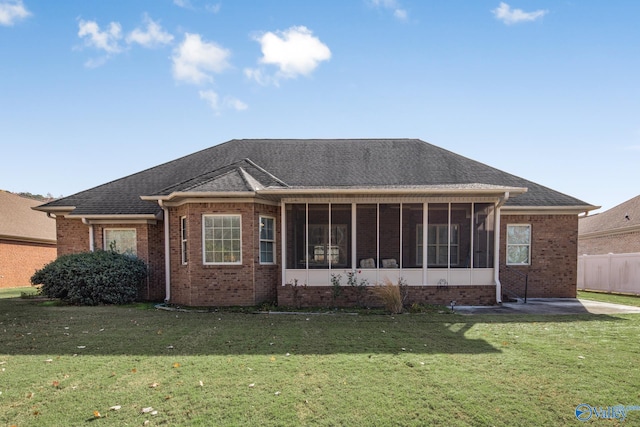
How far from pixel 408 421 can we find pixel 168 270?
10.4 m

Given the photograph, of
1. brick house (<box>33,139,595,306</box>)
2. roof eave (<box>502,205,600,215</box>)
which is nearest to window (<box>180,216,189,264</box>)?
brick house (<box>33,139,595,306</box>)

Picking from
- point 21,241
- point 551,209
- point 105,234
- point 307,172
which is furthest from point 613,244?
point 21,241

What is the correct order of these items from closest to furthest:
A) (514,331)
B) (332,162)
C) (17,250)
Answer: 1. (514,331)
2. (332,162)
3. (17,250)

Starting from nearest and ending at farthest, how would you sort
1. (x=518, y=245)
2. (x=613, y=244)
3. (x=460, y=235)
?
(x=460, y=235) < (x=518, y=245) < (x=613, y=244)

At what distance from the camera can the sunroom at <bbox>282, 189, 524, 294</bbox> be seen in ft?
36.5

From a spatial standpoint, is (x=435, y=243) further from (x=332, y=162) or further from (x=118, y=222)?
(x=118, y=222)

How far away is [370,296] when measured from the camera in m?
11.0

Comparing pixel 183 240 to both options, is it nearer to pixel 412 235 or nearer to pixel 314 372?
pixel 412 235

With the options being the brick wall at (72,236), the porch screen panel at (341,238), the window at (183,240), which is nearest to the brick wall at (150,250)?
the brick wall at (72,236)

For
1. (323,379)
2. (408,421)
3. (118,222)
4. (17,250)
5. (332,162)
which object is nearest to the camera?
(408,421)

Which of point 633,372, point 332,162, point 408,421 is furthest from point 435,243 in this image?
point 408,421

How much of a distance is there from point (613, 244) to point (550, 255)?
37.7ft

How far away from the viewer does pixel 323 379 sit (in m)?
4.84

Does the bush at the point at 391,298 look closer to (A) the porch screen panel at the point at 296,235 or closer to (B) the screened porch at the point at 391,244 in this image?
(B) the screened porch at the point at 391,244
